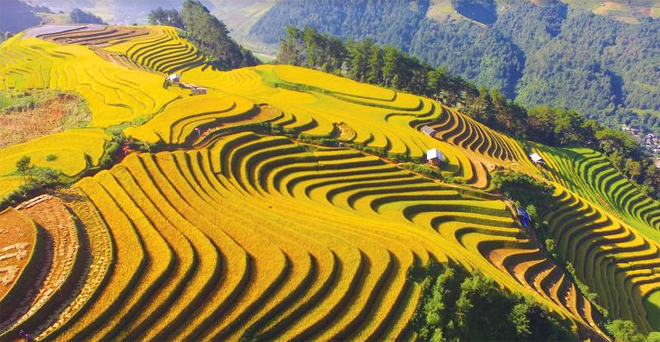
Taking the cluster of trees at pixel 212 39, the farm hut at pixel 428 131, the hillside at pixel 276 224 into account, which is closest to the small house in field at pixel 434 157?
the hillside at pixel 276 224

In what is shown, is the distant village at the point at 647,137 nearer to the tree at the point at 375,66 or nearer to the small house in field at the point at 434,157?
the tree at the point at 375,66

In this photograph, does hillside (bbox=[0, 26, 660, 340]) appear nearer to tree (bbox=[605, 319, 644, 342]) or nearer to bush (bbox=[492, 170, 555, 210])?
tree (bbox=[605, 319, 644, 342])

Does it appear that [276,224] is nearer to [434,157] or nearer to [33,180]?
[33,180]

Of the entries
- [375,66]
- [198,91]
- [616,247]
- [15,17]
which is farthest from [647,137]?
[15,17]

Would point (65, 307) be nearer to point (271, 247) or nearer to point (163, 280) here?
point (163, 280)

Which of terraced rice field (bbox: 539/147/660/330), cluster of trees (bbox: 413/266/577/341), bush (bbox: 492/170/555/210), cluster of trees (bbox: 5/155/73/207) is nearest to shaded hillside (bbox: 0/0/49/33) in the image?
cluster of trees (bbox: 5/155/73/207)
